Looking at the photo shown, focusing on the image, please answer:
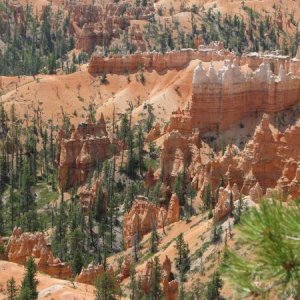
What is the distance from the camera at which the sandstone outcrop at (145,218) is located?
64125 millimetres

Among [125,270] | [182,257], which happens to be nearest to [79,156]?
[125,270]

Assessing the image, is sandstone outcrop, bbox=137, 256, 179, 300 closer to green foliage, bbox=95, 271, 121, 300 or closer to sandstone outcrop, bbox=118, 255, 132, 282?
sandstone outcrop, bbox=118, 255, 132, 282

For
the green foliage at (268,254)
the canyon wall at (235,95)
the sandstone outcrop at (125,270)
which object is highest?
the green foliage at (268,254)

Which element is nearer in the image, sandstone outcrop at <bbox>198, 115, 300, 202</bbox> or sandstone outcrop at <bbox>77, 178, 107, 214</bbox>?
sandstone outcrop at <bbox>198, 115, 300, 202</bbox>

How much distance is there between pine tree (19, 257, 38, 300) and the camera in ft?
129

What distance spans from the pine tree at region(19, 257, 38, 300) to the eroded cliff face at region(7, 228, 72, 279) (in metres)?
9.54

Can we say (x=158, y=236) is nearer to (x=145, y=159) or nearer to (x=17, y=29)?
(x=145, y=159)

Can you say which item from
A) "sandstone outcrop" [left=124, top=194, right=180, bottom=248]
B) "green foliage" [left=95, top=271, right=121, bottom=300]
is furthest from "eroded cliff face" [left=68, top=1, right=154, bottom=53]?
"green foliage" [left=95, top=271, right=121, bottom=300]

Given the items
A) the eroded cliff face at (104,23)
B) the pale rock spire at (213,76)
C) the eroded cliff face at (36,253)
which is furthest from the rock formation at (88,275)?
the eroded cliff face at (104,23)

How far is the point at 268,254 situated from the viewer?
32.3 ft

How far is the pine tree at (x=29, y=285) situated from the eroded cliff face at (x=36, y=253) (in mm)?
9544

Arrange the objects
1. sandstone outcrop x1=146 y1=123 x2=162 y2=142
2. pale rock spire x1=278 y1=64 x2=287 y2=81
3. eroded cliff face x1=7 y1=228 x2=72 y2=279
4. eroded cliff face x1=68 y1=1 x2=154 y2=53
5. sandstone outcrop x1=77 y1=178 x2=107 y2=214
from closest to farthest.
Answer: eroded cliff face x1=7 y1=228 x2=72 y2=279 → sandstone outcrop x1=77 y1=178 x2=107 y2=214 → pale rock spire x1=278 y1=64 x2=287 y2=81 → sandstone outcrop x1=146 y1=123 x2=162 y2=142 → eroded cliff face x1=68 y1=1 x2=154 y2=53

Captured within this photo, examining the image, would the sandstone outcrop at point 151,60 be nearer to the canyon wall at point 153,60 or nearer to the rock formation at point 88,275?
the canyon wall at point 153,60

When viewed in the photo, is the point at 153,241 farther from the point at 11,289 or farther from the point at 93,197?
the point at 11,289
